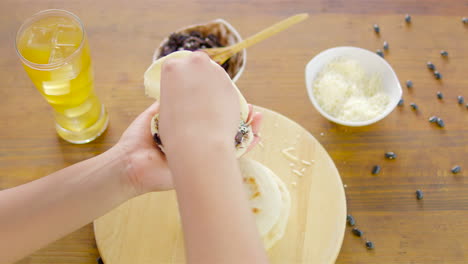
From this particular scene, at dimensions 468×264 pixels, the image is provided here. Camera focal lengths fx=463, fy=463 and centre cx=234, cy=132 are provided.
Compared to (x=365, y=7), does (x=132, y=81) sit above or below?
below

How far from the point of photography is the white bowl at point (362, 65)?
1488 mm

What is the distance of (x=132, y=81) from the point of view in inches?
64.7

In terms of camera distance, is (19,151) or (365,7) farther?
(365,7)

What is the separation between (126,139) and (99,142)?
0.98 feet

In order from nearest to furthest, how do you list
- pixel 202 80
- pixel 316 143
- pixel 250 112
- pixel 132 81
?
pixel 202 80
pixel 250 112
pixel 316 143
pixel 132 81

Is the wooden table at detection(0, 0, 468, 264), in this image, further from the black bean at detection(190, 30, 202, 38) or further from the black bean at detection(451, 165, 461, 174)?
the black bean at detection(190, 30, 202, 38)

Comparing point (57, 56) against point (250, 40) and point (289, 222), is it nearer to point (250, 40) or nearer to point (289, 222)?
point (250, 40)

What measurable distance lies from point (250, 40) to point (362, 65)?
16.9 inches

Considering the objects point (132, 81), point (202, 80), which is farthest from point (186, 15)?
point (202, 80)

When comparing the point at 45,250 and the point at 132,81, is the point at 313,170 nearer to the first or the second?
the point at 132,81

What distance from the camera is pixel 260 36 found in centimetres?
142

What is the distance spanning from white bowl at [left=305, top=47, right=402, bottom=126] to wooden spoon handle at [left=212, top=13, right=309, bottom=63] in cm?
18

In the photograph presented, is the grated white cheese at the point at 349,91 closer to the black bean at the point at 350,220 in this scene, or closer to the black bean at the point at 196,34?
the black bean at the point at 350,220

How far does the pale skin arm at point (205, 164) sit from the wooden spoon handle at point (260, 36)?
506 mm
